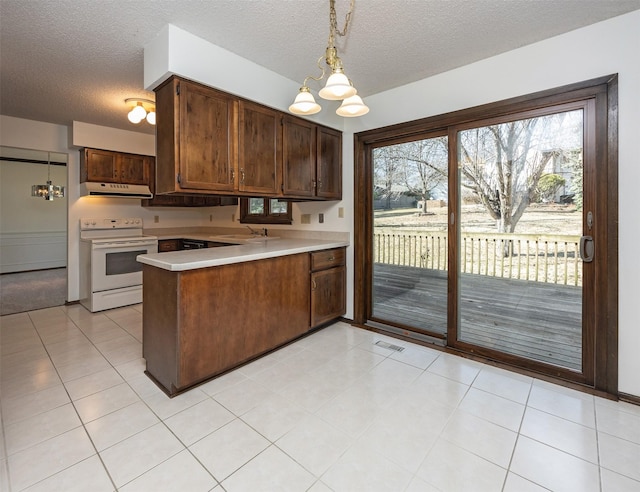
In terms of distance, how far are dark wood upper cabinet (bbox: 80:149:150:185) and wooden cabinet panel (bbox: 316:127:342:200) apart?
277cm

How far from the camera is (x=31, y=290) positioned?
16.0ft

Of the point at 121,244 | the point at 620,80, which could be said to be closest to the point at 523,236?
the point at 620,80

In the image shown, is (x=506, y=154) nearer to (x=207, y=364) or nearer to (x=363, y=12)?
(x=363, y=12)

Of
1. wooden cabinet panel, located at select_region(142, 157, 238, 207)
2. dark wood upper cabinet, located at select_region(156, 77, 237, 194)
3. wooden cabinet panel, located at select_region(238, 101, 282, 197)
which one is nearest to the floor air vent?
wooden cabinet panel, located at select_region(238, 101, 282, 197)

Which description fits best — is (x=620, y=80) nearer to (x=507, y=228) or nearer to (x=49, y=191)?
(x=507, y=228)

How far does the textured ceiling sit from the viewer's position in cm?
182

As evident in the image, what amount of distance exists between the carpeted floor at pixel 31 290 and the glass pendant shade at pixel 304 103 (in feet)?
14.1

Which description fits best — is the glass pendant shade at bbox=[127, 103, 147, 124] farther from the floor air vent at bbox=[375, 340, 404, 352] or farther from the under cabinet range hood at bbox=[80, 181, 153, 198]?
the floor air vent at bbox=[375, 340, 404, 352]

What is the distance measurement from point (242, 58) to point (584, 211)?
8.98ft

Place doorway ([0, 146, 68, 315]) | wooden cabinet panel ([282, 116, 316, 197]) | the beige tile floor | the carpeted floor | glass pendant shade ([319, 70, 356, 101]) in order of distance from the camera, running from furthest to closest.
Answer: doorway ([0, 146, 68, 315]) → the carpeted floor → wooden cabinet panel ([282, 116, 316, 197]) → glass pendant shade ([319, 70, 356, 101]) → the beige tile floor

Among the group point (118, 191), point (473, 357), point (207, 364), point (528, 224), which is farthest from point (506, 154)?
point (118, 191)

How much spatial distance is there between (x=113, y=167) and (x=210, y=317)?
3.18m

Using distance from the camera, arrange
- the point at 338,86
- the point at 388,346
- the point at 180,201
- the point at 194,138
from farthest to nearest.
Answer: the point at 180,201 < the point at 388,346 < the point at 194,138 < the point at 338,86

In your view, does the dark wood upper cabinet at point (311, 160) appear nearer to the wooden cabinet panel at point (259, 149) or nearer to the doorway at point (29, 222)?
the wooden cabinet panel at point (259, 149)
